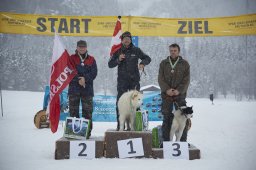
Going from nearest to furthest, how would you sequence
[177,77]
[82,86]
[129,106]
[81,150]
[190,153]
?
[81,150], [190,153], [129,106], [177,77], [82,86]

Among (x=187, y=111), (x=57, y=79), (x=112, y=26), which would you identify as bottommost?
(x=187, y=111)

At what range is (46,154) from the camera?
5.27 metres

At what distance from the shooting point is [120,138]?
4.85 meters

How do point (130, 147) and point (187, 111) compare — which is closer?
point (130, 147)

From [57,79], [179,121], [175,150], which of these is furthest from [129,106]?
[57,79]

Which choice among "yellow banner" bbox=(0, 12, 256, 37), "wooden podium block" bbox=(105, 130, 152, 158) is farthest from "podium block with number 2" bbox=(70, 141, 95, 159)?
"yellow banner" bbox=(0, 12, 256, 37)

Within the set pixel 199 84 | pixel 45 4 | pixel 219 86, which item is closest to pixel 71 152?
pixel 199 84

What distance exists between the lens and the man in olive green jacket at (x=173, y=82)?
5.43 metres

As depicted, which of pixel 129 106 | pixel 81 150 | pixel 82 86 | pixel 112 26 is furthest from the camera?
pixel 112 26

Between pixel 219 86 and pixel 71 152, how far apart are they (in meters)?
55.1

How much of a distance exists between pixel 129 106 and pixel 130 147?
71 cm

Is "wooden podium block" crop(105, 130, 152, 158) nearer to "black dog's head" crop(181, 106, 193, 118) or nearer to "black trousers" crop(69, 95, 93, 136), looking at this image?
"black dog's head" crop(181, 106, 193, 118)

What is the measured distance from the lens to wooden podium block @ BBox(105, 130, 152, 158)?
4.84 meters

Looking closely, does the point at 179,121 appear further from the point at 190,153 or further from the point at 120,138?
the point at 120,138
